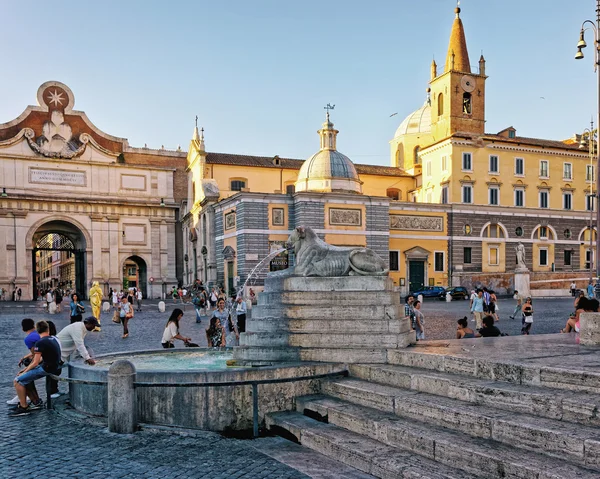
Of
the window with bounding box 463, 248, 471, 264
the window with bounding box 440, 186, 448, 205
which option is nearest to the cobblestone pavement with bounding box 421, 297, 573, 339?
the window with bounding box 463, 248, 471, 264

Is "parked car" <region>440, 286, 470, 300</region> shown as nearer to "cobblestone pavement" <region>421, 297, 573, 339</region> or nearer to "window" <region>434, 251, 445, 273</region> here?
"window" <region>434, 251, 445, 273</region>

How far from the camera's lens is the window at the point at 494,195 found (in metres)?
45.0

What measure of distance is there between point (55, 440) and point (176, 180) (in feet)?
151

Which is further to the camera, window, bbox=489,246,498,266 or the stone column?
window, bbox=489,246,498,266

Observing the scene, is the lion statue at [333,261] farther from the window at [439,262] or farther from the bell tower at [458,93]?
the bell tower at [458,93]

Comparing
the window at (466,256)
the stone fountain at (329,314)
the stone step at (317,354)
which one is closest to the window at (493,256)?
the window at (466,256)

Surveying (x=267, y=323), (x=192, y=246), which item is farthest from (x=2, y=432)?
(x=192, y=246)

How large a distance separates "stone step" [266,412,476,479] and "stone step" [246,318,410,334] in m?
1.40

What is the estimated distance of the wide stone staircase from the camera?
4.65 metres

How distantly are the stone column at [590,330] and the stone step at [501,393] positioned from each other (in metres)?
2.54

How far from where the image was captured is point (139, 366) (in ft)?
29.8

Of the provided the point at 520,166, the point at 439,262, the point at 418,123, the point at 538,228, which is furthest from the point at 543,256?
the point at 418,123

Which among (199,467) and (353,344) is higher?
(353,344)

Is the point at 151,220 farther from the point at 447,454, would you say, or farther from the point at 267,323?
the point at 447,454
